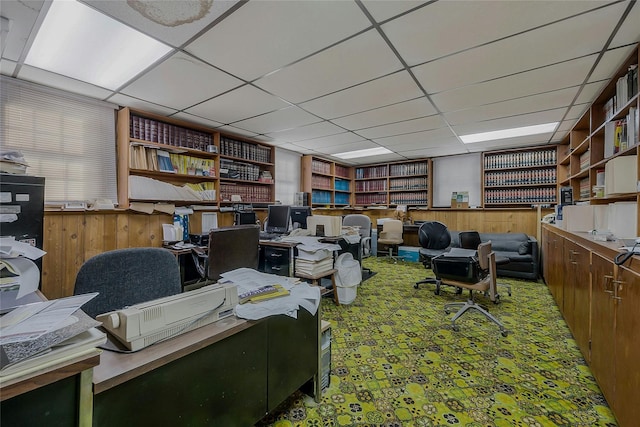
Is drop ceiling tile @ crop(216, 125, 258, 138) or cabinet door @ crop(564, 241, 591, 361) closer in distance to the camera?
cabinet door @ crop(564, 241, 591, 361)

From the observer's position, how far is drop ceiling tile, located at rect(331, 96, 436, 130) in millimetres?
3287

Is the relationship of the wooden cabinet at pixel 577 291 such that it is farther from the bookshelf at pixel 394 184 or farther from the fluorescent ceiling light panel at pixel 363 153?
the bookshelf at pixel 394 184

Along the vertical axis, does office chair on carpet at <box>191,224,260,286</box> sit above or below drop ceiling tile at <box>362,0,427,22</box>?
below

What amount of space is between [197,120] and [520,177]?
5982mm

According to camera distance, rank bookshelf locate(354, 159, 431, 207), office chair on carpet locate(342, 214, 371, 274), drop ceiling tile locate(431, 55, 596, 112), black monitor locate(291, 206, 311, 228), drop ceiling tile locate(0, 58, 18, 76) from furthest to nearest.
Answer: bookshelf locate(354, 159, 431, 207), office chair on carpet locate(342, 214, 371, 274), black monitor locate(291, 206, 311, 228), drop ceiling tile locate(431, 55, 596, 112), drop ceiling tile locate(0, 58, 18, 76)

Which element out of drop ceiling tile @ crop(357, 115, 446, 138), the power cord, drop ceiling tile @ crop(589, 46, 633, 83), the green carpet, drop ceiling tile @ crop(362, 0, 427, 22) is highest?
drop ceiling tile @ crop(362, 0, 427, 22)

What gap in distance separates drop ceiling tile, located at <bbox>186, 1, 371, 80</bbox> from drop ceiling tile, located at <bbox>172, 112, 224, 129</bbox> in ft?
4.99

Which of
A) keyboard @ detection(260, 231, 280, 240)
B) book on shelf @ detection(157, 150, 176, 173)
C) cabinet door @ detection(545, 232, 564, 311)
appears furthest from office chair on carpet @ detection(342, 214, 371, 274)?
book on shelf @ detection(157, 150, 176, 173)

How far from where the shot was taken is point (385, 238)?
6324mm

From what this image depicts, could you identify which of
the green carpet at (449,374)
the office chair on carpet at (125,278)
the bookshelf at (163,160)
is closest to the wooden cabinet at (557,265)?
the green carpet at (449,374)

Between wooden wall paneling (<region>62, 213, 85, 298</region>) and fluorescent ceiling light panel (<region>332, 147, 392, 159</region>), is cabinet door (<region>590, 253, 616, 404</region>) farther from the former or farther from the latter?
wooden wall paneling (<region>62, 213, 85, 298</region>)

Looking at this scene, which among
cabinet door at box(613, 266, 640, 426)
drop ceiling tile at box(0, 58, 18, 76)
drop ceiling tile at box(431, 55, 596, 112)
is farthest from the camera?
drop ceiling tile at box(431, 55, 596, 112)

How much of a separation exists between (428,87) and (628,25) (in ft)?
4.48

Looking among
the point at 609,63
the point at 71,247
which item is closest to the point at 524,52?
the point at 609,63
